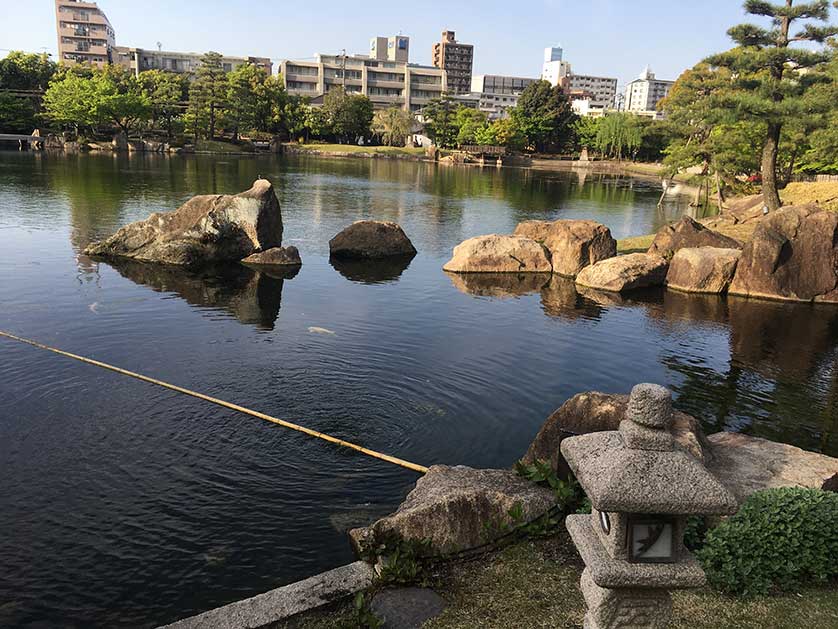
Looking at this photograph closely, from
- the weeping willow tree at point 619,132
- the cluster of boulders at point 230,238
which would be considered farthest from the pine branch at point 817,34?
the weeping willow tree at point 619,132

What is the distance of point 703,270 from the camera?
2741 cm

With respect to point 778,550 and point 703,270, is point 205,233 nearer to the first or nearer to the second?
point 703,270

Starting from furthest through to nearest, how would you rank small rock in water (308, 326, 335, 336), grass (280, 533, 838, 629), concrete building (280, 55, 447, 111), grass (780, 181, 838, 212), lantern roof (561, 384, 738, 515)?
concrete building (280, 55, 447, 111) → grass (780, 181, 838, 212) → small rock in water (308, 326, 335, 336) → grass (280, 533, 838, 629) → lantern roof (561, 384, 738, 515)

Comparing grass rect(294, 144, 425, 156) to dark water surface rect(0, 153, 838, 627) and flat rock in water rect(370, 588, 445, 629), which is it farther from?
flat rock in water rect(370, 588, 445, 629)

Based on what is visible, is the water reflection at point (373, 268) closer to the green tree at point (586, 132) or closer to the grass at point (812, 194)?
the grass at point (812, 194)

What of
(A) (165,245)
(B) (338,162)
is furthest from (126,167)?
(A) (165,245)

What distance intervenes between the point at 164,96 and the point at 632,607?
111035 mm

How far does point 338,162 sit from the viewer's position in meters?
99.5

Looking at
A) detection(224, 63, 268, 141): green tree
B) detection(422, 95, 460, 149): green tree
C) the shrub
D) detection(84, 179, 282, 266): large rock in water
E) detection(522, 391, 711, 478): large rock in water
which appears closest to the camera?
the shrub

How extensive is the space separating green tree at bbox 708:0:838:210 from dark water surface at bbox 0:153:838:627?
1306cm

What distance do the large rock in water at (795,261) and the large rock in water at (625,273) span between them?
3.19 m

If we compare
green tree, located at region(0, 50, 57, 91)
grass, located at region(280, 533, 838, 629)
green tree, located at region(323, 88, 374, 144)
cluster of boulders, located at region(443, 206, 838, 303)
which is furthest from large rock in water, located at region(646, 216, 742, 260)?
green tree, located at region(0, 50, 57, 91)

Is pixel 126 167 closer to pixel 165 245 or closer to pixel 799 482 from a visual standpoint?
pixel 165 245

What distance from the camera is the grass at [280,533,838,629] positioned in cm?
732
